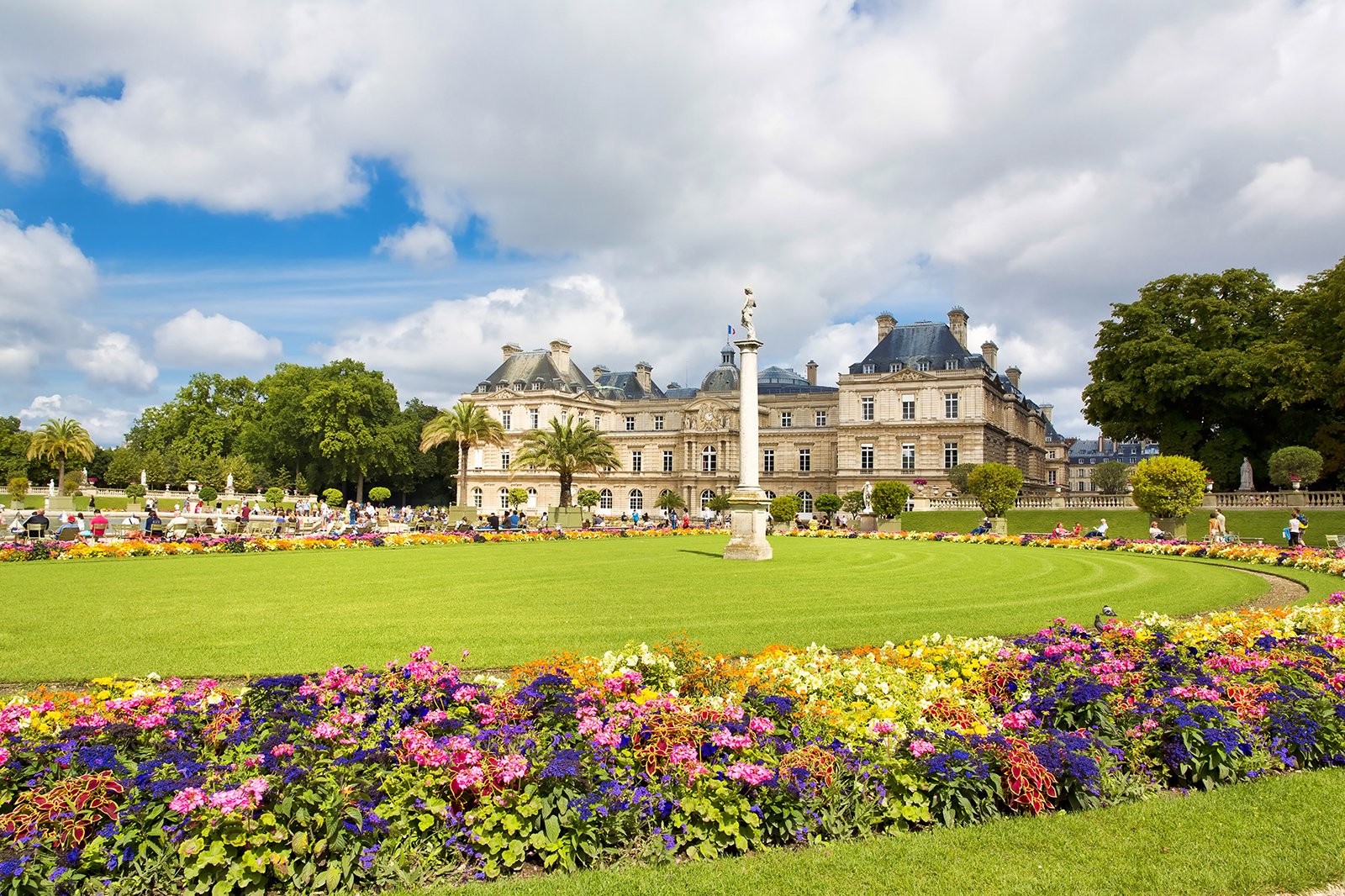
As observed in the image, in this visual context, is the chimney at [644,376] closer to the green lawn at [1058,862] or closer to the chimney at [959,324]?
the chimney at [959,324]

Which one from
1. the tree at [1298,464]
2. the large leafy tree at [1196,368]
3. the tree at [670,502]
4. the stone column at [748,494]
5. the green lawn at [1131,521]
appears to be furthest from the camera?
the tree at [670,502]

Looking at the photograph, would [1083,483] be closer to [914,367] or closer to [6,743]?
[914,367]

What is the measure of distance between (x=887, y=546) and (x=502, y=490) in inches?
2141

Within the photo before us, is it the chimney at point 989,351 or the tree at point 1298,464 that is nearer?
the tree at point 1298,464

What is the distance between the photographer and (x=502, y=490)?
262ft

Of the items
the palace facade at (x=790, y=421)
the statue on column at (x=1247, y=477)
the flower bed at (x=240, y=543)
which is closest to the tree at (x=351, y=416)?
the palace facade at (x=790, y=421)

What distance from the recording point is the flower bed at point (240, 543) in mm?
23484

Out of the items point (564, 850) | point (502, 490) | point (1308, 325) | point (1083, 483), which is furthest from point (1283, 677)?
point (1083, 483)

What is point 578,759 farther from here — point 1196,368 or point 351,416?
point 351,416

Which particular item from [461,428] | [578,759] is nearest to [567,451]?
[461,428]

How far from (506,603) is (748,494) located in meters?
11.4

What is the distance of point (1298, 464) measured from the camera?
37.9 m

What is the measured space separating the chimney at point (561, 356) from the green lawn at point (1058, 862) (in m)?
80.2

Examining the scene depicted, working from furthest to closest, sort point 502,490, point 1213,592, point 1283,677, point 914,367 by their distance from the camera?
point 502,490
point 914,367
point 1213,592
point 1283,677
